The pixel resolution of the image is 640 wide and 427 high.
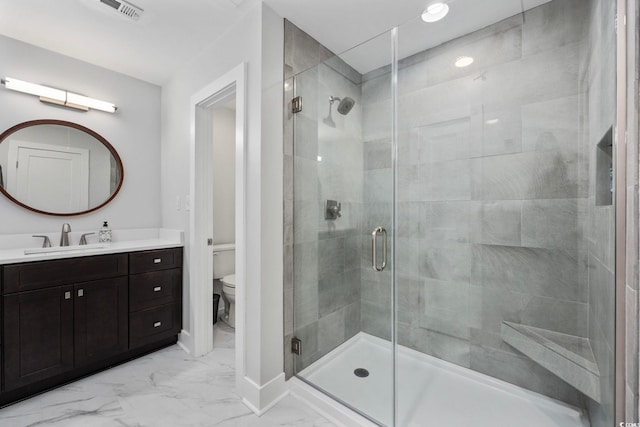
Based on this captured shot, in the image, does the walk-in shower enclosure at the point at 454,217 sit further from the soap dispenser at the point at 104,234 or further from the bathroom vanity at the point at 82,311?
the soap dispenser at the point at 104,234

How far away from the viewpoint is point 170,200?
2.51 meters

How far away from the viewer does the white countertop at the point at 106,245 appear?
1.67 m

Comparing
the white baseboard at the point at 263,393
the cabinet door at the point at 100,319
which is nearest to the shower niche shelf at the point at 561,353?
the white baseboard at the point at 263,393

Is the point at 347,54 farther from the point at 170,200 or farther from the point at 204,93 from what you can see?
the point at 170,200

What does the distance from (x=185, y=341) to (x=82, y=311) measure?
30.7 inches

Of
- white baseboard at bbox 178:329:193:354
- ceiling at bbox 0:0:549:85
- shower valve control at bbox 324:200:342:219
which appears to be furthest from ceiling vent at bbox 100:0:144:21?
white baseboard at bbox 178:329:193:354

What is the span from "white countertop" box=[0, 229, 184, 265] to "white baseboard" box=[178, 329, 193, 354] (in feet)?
2.49

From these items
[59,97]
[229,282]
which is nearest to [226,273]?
[229,282]

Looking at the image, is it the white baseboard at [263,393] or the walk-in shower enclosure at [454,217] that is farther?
the white baseboard at [263,393]

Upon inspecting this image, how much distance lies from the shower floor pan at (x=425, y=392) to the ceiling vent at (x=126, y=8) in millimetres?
2523

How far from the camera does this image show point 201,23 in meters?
1.78

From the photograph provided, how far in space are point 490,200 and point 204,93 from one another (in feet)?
7.08

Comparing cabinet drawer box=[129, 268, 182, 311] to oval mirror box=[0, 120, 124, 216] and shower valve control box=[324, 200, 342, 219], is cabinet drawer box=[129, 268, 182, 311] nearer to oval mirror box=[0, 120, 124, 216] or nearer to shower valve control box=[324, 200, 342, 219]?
oval mirror box=[0, 120, 124, 216]

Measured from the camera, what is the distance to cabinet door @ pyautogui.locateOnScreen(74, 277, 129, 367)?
5.98ft
